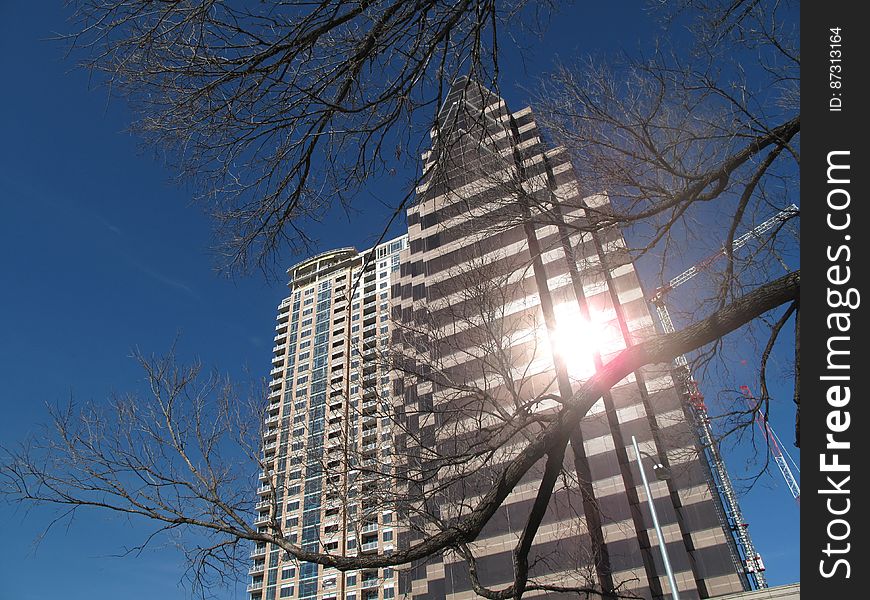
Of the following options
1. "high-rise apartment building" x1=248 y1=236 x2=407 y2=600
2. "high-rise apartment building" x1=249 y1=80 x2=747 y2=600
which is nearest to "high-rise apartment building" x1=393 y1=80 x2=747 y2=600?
"high-rise apartment building" x1=249 y1=80 x2=747 y2=600

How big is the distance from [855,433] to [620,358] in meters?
1.37

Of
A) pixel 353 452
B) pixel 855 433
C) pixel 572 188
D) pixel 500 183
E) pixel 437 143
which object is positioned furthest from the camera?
pixel 353 452

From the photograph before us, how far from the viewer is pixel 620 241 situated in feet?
18.2

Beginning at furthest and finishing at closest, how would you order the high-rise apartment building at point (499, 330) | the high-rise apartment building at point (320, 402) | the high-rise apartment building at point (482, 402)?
the high-rise apartment building at point (320, 402) < the high-rise apartment building at point (482, 402) < the high-rise apartment building at point (499, 330)

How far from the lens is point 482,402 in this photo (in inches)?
203

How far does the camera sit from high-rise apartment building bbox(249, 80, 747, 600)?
5.01 meters

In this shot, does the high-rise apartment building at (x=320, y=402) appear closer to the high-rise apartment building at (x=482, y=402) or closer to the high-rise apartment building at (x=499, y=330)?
the high-rise apartment building at (x=482, y=402)

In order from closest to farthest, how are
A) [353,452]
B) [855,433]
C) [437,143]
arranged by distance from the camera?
[855,433]
[437,143]
[353,452]

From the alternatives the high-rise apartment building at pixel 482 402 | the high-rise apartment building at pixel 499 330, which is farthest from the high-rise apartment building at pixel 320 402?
the high-rise apartment building at pixel 499 330

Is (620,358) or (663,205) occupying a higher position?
(663,205)

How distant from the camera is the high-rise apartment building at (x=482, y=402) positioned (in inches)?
197

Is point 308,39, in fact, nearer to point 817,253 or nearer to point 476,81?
point 476,81

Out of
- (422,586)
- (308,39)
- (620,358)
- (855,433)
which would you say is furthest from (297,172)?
(422,586)

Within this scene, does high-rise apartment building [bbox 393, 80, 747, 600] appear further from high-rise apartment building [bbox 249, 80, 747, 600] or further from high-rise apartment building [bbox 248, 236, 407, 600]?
high-rise apartment building [bbox 248, 236, 407, 600]
